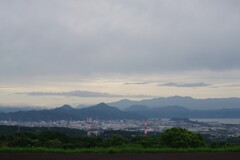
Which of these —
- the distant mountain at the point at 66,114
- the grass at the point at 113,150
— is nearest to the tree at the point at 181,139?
the grass at the point at 113,150

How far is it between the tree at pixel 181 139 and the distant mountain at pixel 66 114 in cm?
10875

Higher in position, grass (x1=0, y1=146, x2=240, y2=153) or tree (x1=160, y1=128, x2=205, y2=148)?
tree (x1=160, y1=128, x2=205, y2=148)

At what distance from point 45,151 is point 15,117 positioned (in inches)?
4688

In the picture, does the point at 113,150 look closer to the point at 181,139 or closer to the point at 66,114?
the point at 181,139

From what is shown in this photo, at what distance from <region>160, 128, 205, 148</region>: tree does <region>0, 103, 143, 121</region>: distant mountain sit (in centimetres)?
10875

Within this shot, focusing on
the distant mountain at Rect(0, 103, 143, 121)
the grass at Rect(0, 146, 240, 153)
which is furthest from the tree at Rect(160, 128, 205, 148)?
the distant mountain at Rect(0, 103, 143, 121)

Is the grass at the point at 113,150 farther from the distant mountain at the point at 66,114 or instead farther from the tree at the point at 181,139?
the distant mountain at the point at 66,114

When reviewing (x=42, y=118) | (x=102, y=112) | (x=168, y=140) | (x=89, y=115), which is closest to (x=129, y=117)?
(x=102, y=112)

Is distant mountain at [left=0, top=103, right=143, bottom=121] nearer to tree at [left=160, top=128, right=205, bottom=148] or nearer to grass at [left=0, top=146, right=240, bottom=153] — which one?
tree at [left=160, top=128, right=205, bottom=148]

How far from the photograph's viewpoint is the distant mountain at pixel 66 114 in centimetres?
13612

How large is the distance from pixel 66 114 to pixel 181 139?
130 m

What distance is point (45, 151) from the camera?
21.5 meters

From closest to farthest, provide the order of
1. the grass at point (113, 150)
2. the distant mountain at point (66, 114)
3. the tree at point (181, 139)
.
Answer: the grass at point (113, 150), the tree at point (181, 139), the distant mountain at point (66, 114)

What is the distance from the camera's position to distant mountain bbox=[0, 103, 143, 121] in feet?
447
